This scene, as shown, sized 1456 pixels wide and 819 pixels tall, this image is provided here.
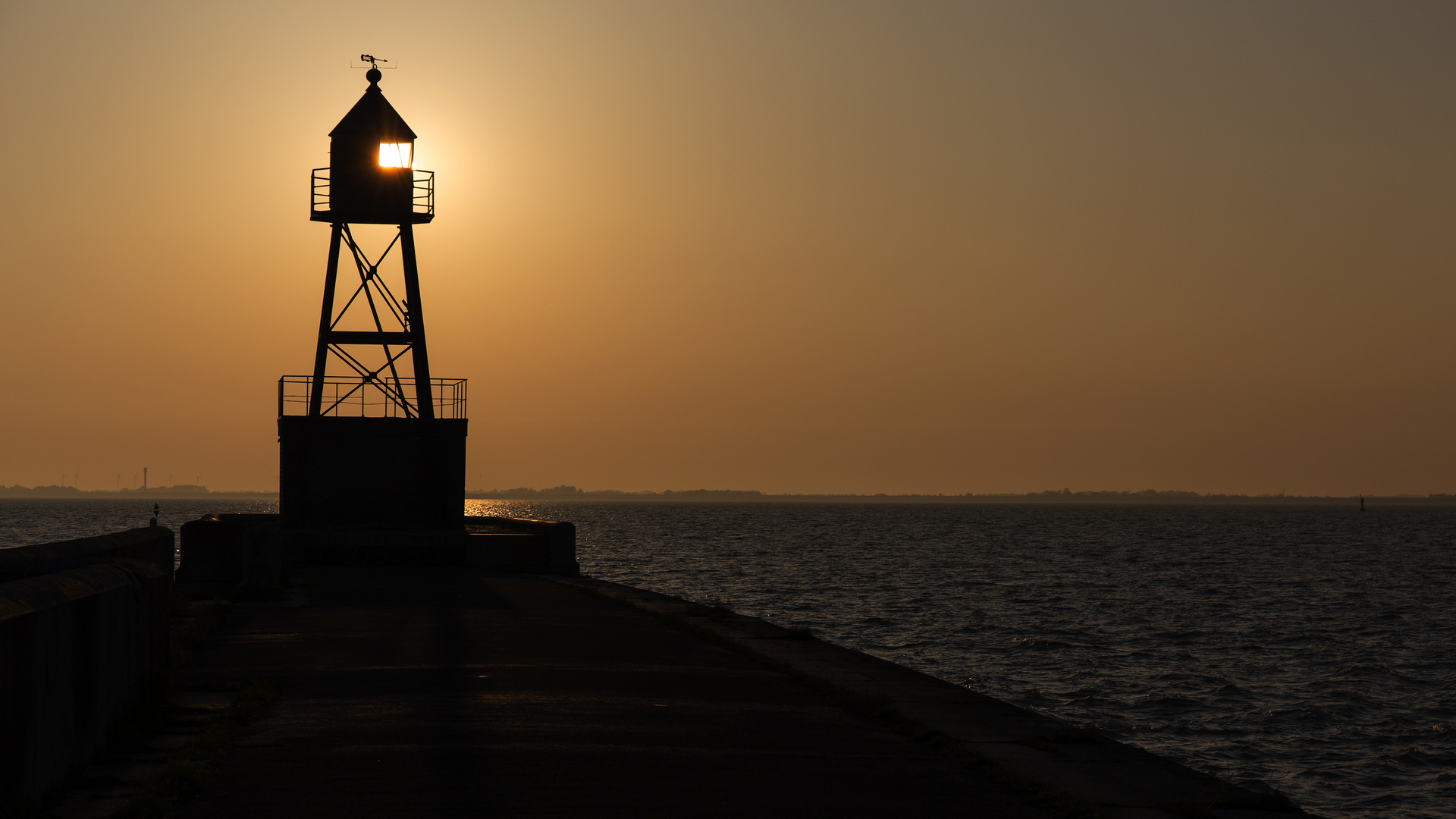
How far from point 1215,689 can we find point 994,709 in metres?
13.8

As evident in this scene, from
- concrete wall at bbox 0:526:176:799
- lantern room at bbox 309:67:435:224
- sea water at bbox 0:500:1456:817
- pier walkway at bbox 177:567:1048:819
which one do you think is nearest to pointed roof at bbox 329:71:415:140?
lantern room at bbox 309:67:435:224

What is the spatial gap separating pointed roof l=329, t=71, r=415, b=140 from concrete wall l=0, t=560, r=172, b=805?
30.0 metres

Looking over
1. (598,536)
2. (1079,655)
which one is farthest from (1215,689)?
(598,536)

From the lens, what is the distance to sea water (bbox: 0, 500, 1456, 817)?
20172mm

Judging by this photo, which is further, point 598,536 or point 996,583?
point 598,536

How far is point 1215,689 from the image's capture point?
26.1 m

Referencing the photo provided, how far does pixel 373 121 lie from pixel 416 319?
612 centimetres

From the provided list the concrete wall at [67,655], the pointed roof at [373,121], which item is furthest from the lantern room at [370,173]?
the concrete wall at [67,655]

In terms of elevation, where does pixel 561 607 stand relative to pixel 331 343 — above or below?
below

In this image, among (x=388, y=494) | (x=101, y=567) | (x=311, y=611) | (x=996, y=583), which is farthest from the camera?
(x=996, y=583)

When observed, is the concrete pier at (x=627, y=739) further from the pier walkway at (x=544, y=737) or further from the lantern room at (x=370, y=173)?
the lantern room at (x=370, y=173)

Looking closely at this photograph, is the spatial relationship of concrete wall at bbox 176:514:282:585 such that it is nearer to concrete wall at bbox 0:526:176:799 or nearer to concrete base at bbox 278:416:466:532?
concrete base at bbox 278:416:466:532

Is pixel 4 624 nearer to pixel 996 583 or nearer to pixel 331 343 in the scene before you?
pixel 331 343

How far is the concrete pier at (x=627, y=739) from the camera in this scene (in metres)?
9.34
